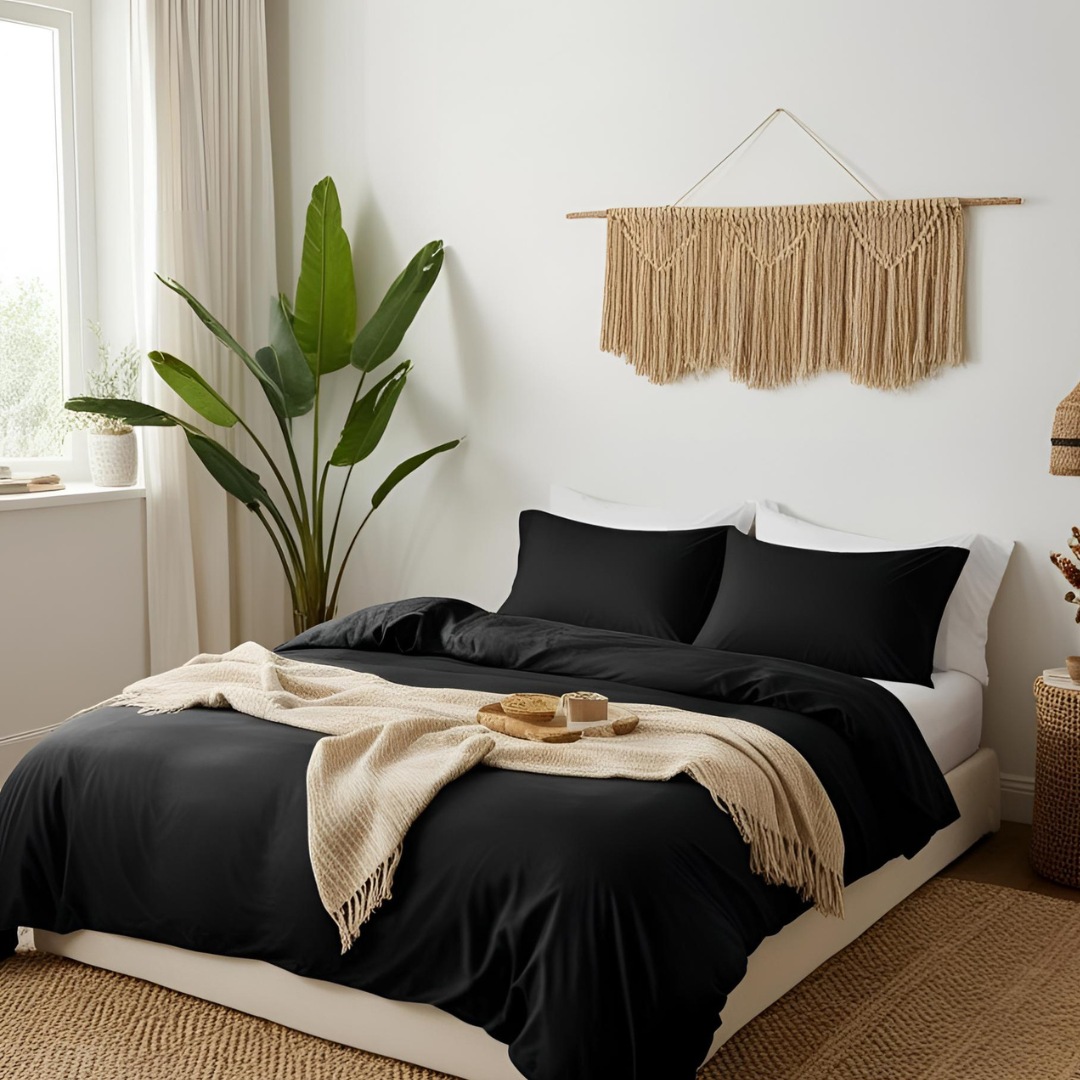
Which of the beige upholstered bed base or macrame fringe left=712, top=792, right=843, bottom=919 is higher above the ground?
macrame fringe left=712, top=792, right=843, bottom=919

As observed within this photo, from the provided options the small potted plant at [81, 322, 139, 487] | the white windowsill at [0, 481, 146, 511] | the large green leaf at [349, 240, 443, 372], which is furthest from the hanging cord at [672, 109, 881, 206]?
the white windowsill at [0, 481, 146, 511]

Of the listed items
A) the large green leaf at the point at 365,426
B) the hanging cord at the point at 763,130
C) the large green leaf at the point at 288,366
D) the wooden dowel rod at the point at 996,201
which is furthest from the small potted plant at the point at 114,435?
the wooden dowel rod at the point at 996,201

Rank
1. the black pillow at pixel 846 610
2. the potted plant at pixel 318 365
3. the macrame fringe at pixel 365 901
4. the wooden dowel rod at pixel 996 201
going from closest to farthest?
1. the macrame fringe at pixel 365 901
2. the black pillow at pixel 846 610
3. the wooden dowel rod at pixel 996 201
4. the potted plant at pixel 318 365

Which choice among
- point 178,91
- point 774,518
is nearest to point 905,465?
point 774,518

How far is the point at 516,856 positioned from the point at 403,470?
2566 millimetres

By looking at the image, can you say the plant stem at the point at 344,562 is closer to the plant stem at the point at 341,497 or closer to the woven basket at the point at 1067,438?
the plant stem at the point at 341,497

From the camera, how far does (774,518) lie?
13.5 feet

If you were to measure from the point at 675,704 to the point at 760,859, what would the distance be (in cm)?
64

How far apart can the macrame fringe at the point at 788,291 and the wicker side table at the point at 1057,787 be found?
1060mm

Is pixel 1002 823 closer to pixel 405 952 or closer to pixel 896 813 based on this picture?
pixel 896 813

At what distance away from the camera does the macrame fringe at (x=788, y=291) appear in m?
3.95

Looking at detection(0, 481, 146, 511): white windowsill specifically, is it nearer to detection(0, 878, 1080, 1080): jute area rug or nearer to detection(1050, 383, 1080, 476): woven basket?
detection(0, 878, 1080, 1080): jute area rug

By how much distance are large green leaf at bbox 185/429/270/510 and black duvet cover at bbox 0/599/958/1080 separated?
134cm

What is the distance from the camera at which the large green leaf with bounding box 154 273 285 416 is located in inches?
175
